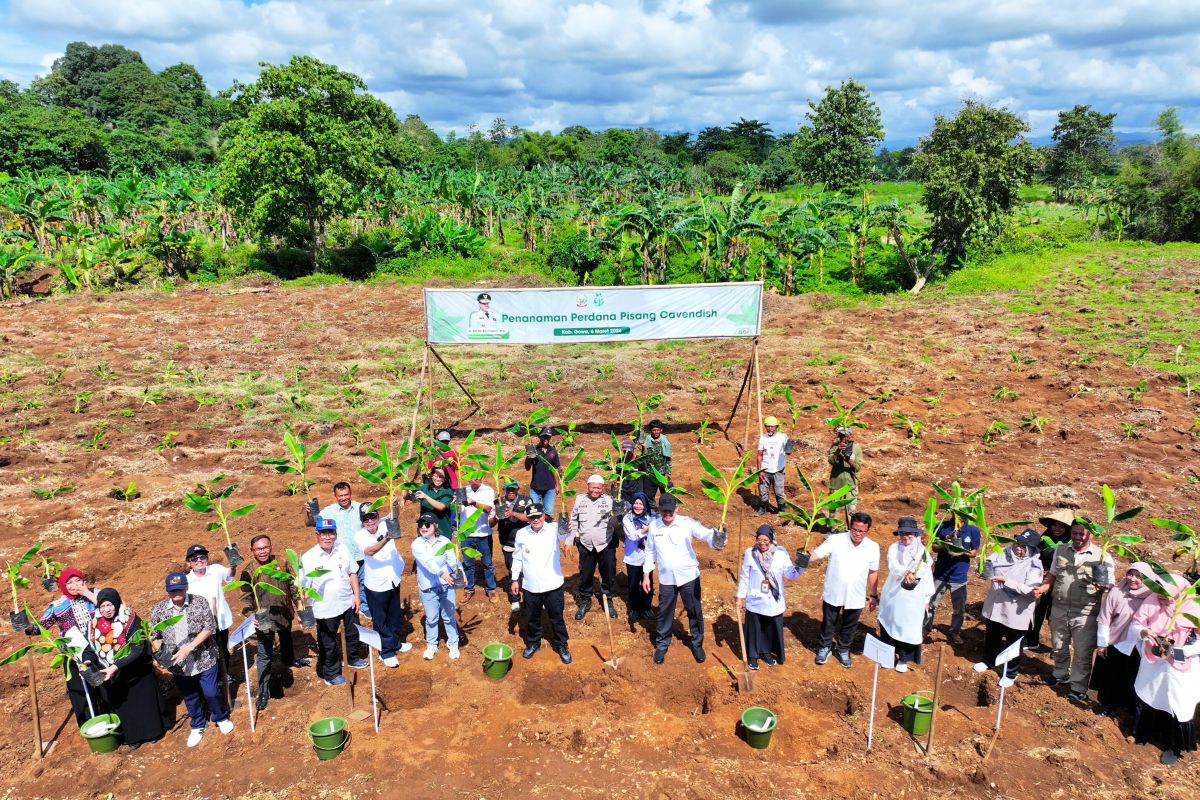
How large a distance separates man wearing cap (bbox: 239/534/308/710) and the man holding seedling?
6302 mm

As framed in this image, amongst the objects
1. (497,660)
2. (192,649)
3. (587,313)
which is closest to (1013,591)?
(497,660)

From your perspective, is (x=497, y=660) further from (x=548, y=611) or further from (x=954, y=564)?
(x=954, y=564)

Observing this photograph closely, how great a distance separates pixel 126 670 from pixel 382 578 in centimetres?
193

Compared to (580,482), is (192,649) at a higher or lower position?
higher

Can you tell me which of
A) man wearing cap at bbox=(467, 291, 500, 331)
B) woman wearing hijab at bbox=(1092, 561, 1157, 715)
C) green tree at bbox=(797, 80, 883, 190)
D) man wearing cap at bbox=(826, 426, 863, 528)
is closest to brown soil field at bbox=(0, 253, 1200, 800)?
woman wearing hijab at bbox=(1092, 561, 1157, 715)

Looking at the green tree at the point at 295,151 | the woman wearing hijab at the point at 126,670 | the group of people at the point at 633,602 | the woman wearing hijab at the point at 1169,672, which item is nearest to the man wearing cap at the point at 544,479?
the group of people at the point at 633,602

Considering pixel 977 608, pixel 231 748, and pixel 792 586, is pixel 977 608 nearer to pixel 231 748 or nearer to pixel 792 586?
pixel 792 586

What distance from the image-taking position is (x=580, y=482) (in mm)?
10727

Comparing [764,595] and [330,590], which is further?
[764,595]

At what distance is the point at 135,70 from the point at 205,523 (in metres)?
79.8

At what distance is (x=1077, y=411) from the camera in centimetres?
1257

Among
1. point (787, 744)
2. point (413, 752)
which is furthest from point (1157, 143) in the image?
point (413, 752)

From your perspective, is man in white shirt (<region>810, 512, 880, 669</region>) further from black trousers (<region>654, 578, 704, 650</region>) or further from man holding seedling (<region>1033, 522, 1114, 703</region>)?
man holding seedling (<region>1033, 522, 1114, 703</region>)

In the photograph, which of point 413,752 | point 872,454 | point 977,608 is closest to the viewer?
point 413,752
